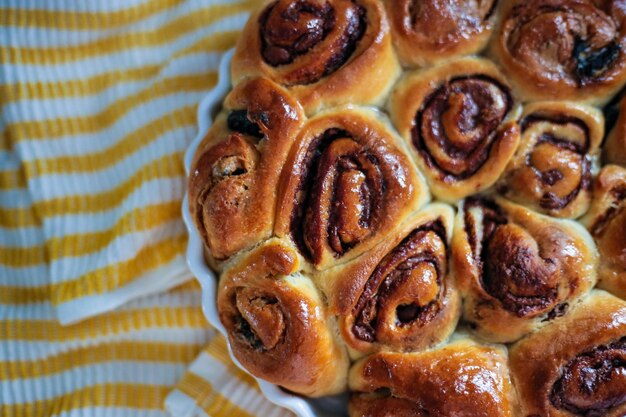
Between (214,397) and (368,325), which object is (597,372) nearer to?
(368,325)

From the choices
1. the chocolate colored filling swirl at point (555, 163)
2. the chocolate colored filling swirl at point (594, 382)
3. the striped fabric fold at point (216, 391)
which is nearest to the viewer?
the chocolate colored filling swirl at point (594, 382)

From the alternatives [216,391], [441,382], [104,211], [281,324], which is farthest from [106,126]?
[441,382]

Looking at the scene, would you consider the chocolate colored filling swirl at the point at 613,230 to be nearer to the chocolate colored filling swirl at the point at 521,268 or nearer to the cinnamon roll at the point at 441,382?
the chocolate colored filling swirl at the point at 521,268

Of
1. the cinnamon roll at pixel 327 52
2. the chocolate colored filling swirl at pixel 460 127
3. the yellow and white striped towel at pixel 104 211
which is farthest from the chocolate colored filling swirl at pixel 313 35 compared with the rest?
the yellow and white striped towel at pixel 104 211

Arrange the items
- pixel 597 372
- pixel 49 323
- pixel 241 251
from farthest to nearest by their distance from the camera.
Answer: pixel 49 323 → pixel 241 251 → pixel 597 372

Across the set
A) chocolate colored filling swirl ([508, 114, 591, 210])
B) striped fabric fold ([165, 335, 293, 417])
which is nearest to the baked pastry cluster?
chocolate colored filling swirl ([508, 114, 591, 210])

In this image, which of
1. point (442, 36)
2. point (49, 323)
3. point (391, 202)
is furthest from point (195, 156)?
point (49, 323)
